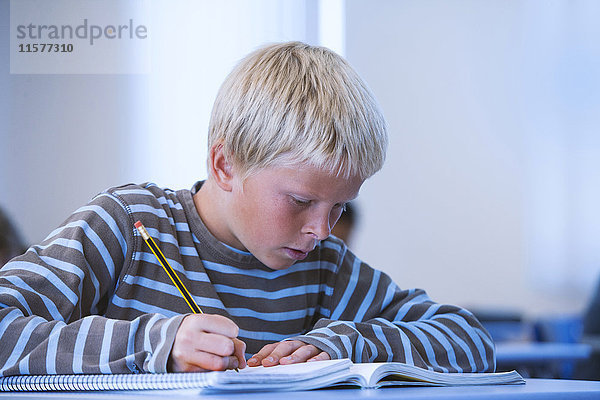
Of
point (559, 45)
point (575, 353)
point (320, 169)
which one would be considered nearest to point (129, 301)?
point (320, 169)

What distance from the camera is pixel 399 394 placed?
71 centimetres

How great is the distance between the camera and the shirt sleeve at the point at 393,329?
37.5 inches

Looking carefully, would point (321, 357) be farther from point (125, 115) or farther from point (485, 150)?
point (485, 150)

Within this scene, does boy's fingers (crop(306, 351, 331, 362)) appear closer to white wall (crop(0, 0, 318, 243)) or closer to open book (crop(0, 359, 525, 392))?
open book (crop(0, 359, 525, 392))

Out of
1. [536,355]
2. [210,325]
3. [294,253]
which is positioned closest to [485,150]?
[536,355]

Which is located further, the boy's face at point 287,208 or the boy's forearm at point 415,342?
the boy's face at point 287,208

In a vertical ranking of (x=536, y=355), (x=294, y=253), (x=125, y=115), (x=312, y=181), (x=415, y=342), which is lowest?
(x=536, y=355)

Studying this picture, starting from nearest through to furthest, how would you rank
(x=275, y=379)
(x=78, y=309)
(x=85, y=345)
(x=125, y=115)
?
(x=275, y=379), (x=85, y=345), (x=78, y=309), (x=125, y=115)

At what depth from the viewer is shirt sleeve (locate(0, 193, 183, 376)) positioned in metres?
0.80

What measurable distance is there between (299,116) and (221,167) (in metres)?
0.16

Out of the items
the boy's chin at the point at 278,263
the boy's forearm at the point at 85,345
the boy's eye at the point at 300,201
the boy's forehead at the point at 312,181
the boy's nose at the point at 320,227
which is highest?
the boy's forehead at the point at 312,181

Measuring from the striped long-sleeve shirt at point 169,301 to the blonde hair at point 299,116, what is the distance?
15 centimetres

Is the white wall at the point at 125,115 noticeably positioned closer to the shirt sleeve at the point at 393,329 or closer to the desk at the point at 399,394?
the shirt sleeve at the point at 393,329

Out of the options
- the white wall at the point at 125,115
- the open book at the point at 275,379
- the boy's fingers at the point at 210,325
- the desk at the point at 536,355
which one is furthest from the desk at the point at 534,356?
the boy's fingers at the point at 210,325
